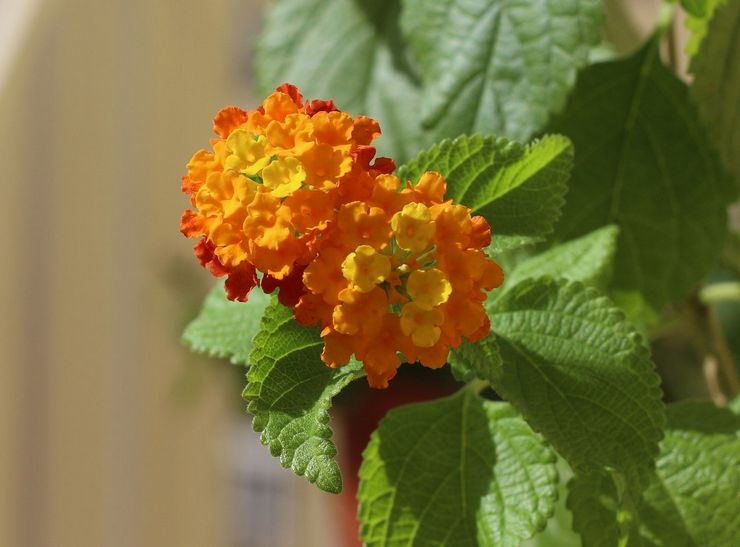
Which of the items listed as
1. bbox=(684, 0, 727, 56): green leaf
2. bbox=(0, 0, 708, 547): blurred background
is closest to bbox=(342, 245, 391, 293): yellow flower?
bbox=(684, 0, 727, 56): green leaf

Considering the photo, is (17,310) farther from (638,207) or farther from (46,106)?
(638,207)

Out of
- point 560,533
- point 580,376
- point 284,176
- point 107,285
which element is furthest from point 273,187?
point 107,285

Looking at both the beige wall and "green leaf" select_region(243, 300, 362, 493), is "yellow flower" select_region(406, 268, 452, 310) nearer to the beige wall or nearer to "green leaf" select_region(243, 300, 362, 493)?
"green leaf" select_region(243, 300, 362, 493)

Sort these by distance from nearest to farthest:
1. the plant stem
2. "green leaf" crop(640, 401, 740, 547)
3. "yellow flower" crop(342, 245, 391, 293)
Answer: "yellow flower" crop(342, 245, 391, 293) → "green leaf" crop(640, 401, 740, 547) → the plant stem

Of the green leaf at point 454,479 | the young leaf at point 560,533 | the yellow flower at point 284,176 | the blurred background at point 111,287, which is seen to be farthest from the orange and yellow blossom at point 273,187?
the blurred background at point 111,287

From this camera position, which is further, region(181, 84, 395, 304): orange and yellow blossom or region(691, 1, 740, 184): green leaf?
region(691, 1, 740, 184): green leaf

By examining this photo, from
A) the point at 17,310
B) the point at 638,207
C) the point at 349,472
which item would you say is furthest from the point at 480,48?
the point at 17,310
